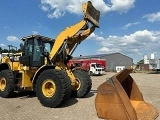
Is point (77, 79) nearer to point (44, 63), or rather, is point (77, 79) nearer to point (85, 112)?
point (44, 63)

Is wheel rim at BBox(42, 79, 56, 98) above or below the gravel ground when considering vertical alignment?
above

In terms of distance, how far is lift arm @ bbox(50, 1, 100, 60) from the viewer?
9352 mm

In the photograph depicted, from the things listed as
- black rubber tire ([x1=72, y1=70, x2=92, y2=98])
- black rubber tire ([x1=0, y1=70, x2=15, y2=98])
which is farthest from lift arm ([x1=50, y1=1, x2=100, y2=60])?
black rubber tire ([x1=0, y1=70, x2=15, y2=98])

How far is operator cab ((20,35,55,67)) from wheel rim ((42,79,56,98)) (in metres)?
1.44

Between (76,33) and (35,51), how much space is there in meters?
1.92

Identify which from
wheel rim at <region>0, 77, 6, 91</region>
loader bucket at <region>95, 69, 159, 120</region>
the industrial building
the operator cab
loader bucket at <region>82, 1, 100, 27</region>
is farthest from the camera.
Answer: the industrial building

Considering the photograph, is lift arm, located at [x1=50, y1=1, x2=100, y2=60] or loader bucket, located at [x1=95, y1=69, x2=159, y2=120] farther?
lift arm, located at [x1=50, y1=1, x2=100, y2=60]

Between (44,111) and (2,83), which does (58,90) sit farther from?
(2,83)

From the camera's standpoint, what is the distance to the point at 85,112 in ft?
25.0

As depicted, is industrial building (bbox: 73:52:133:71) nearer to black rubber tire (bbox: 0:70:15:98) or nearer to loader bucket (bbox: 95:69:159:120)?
black rubber tire (bbox: 0:70:15:98)

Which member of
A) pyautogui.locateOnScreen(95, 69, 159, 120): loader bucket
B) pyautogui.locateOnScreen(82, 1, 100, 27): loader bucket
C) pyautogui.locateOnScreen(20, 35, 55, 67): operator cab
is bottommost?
pyautogui.locateOnScreen(95, 69, 159, 120): loader bucket

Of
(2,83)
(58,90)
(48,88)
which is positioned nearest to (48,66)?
(48,88)

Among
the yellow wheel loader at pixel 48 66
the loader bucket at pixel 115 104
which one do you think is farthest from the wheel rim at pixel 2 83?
the loader bucket at pixel 115 104

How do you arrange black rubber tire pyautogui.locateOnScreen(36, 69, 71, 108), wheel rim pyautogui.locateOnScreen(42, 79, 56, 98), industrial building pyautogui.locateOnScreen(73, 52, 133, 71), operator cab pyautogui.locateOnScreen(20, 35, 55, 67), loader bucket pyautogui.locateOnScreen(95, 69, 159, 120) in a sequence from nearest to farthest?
loader bucket pyautogui.locateOnScreen(95, 69, 159, 120) < black rubber tire pyautogui.locateOnScreen(36, 69, 71, 108) < wheel rim pyautogui.locateOnScreen(42, 79, 56, 98) < operator cab pyautogui.locateOnScreen(20, 35, 55, 67) < industrial building pyautogui.locateOnScreen(73, 52, 133, 71)
